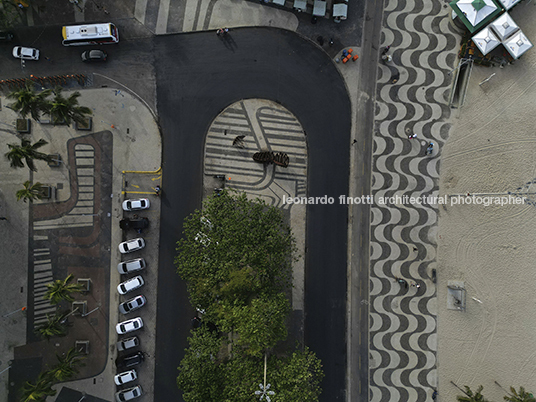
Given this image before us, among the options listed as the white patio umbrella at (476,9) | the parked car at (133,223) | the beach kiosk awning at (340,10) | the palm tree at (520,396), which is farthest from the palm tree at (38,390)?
the white patio umbrella at (476,9)

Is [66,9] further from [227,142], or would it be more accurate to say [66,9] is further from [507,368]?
[507,368]

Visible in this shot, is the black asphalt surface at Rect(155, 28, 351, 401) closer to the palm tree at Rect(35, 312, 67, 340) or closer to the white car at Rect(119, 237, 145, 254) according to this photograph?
the white car at Rect(119, 237, 145, 254)

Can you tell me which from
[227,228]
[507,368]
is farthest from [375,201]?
[507,368]

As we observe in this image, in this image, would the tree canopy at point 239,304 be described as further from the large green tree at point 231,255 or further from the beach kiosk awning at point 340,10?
the beach kiosk awning at point 340,10

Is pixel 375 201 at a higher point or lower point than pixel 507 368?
higher

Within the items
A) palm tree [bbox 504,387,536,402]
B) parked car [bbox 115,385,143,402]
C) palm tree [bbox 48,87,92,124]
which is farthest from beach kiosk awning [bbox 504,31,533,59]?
parked car [bbox 115,385,143,402]

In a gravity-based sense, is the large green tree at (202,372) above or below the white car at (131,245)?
below
